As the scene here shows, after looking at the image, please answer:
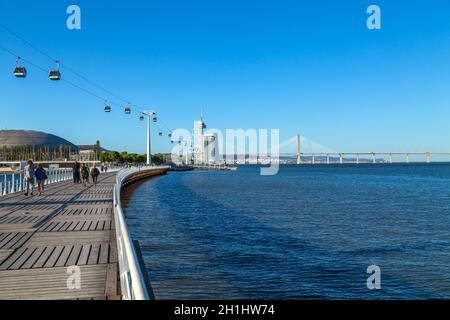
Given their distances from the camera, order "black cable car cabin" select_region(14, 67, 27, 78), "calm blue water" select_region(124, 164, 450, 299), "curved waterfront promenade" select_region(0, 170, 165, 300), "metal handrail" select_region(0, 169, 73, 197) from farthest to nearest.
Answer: "metal handrail" select_region(0, 169, 73, 197) → "black cable car cabin" select_region(14, 67, 27, 78) → "calm blue water" select_region(124, 164, 450, 299) → "curved waterfront promenade" select_region(0, 170, 165, 300)

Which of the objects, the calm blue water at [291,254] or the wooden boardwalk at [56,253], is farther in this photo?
the calm blue water at [291,254]

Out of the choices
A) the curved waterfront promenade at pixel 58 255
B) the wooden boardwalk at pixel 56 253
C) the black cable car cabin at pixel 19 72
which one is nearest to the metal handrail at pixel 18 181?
the black cable car cabin at pixel 19 72

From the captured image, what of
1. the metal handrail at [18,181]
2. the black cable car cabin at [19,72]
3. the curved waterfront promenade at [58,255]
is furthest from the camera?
the metal handrail at [18,181]

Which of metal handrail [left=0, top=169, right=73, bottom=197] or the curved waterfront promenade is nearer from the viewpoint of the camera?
the curved waterfront promenade

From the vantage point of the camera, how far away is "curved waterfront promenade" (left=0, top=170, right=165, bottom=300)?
27.0 ft

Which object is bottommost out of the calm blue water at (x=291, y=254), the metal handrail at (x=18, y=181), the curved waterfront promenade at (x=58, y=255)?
the calm blue water at (x=291, y=254)

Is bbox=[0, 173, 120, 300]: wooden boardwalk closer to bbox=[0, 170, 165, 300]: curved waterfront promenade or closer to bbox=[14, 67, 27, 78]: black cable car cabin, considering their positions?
bbox=[0, 170, 165, 300]: curved waterfront promenade

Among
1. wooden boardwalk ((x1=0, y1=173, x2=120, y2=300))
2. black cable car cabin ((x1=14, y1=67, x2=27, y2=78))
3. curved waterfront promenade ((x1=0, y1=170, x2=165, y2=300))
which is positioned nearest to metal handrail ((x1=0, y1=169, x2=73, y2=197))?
black cable car cabin ((x1=14, y1=67, x2=27, y2=78))

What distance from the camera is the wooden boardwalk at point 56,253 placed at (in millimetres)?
8234

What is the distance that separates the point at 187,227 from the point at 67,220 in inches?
329

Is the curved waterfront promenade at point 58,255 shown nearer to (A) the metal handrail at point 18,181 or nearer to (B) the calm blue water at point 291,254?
(B) the calm blue water at point 291,254
